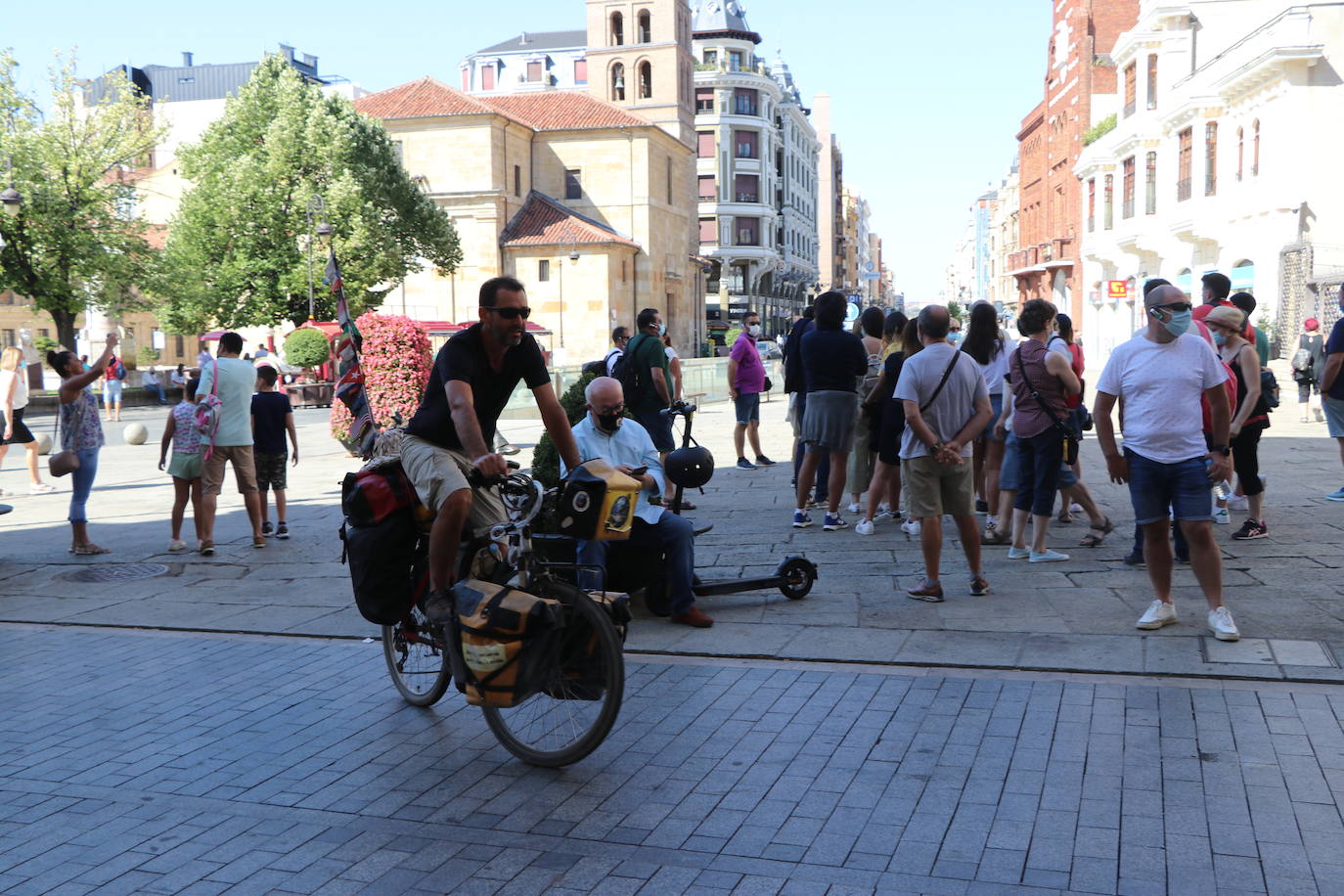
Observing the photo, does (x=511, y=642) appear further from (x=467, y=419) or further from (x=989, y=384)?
Result: (x=989, y=384)

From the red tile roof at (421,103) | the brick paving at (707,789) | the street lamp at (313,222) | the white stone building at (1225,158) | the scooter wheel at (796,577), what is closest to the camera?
the brick paving at (707,789)

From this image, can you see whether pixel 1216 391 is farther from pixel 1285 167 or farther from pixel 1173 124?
pixel 1173 124

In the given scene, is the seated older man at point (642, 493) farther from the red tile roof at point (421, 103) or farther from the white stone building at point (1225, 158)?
the red tile roof at point (421, 103)

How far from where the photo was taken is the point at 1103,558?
8.33 metres

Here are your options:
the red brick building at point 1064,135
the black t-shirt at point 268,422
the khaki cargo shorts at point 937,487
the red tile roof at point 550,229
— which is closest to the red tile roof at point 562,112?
the red tile roof at point 550,229

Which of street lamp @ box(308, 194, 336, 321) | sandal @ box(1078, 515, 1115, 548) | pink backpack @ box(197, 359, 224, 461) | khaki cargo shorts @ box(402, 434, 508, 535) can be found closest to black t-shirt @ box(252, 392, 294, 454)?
pink backpack @ box(197, 359, 224, 461)

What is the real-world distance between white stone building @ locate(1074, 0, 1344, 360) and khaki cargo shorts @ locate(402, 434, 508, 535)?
26.6 metres

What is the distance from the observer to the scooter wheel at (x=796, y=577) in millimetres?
7359

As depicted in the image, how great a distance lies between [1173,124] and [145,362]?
54.2 metres

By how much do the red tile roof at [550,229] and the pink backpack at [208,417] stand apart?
44597mm

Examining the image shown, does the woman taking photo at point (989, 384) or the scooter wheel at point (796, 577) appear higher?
the woman taking photo at point (989, 384)

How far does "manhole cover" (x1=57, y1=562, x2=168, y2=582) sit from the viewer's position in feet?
29.8

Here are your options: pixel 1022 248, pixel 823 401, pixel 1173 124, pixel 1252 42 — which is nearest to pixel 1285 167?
pixel 1252 42

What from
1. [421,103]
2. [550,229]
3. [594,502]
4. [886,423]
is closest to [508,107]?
[421,103]
